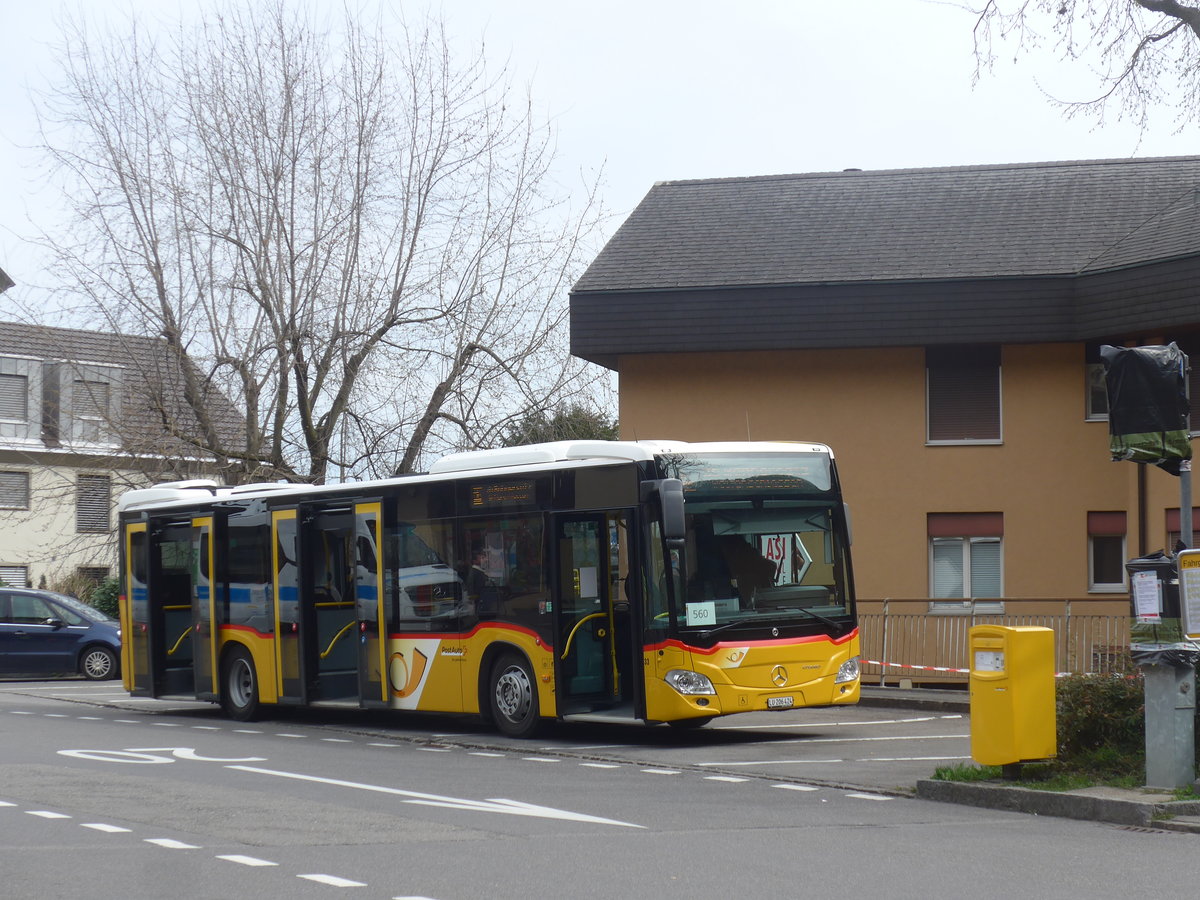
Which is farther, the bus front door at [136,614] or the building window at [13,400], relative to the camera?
the building window at [13,400]

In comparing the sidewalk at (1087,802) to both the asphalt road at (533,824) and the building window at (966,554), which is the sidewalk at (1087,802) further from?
the building window at (966,554)

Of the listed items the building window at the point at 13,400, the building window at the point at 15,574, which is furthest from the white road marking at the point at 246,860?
the building window at the point at 15,574

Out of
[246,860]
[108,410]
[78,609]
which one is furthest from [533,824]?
[78,609]

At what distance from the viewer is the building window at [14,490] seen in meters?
57.3

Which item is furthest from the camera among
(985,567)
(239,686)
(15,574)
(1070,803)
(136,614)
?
(15,574)

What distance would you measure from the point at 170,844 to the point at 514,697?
7.40m

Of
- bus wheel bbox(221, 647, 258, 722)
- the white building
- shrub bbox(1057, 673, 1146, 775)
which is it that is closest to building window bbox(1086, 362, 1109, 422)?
bus wheel bbox(221, 647, 258, 722)

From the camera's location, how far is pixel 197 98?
2977cm

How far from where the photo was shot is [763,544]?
1580 cm

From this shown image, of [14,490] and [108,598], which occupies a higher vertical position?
[14,490]

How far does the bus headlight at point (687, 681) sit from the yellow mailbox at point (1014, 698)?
379cm

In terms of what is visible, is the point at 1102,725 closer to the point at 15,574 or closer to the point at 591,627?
the point at 591,627

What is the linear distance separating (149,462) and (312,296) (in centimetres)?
411

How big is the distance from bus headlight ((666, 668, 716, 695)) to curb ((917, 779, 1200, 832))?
352cm
